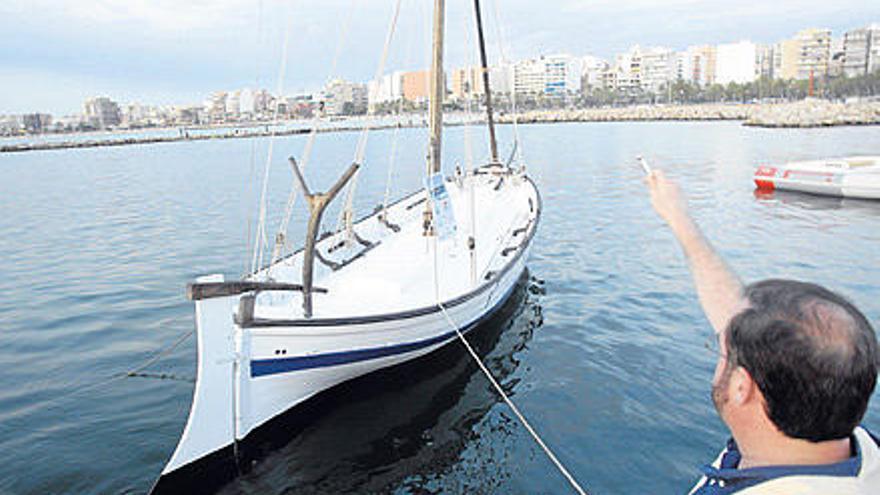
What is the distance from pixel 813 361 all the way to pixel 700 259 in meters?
0.86

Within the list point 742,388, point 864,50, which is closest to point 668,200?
point 742,388

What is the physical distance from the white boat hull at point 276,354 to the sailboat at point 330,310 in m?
0.01

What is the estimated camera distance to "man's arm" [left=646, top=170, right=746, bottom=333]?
2.14 m

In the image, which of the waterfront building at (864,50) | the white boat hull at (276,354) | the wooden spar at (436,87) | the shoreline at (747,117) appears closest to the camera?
the white boat hull at (276,354)

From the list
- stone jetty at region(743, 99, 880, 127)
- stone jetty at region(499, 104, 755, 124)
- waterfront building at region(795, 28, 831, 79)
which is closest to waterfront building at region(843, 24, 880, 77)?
waterfront building at region(795, 28, 831, 79)

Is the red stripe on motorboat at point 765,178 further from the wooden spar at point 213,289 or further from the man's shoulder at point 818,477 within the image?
the man's shoulder at point 818,477

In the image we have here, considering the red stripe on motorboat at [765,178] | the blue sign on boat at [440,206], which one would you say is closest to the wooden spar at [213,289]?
the blue sign on boat at [440,206]

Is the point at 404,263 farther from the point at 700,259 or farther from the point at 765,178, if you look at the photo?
the point at 765,178

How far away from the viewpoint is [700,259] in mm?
2326

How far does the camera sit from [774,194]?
26.2m

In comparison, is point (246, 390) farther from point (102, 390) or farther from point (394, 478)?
point (102, 390)

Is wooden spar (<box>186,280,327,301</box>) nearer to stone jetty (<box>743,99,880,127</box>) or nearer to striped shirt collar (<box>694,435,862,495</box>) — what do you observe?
striped shirt collar (<box>694,435,862,495</box>)

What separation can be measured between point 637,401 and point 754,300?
7.22 metres

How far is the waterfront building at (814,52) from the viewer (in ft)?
612
